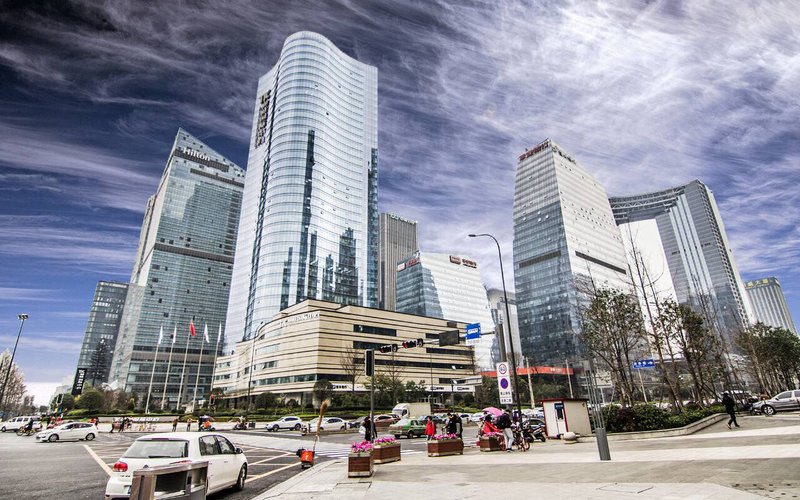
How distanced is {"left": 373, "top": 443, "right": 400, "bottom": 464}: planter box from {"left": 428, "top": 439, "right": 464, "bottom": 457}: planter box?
6.45 ft

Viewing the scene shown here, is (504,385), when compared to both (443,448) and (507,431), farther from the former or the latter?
(443,448)

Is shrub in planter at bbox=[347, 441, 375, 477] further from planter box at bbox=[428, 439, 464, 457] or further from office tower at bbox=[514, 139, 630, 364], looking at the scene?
office tower at bbox=[514, 139, 630, 364]

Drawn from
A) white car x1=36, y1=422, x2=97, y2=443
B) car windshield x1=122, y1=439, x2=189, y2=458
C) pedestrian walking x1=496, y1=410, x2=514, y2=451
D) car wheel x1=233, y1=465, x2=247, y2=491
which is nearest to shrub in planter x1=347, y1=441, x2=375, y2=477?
car wheel x1=233, y1=465, x2=247, y2=491

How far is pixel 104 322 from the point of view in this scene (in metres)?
189

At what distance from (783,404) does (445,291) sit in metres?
132

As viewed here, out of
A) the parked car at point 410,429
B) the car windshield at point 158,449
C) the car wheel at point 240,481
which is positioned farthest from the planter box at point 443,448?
the parked car at point 410,429

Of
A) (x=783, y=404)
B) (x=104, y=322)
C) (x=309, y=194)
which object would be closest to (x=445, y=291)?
(x=309, y=194)

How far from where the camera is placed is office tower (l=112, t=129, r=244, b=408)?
480 ft

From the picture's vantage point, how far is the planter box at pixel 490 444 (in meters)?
19.4

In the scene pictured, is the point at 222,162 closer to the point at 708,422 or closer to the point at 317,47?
the point at 317,47

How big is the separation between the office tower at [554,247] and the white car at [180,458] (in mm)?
125953

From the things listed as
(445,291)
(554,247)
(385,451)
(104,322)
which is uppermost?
(554,247)

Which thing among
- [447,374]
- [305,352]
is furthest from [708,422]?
[447,374]

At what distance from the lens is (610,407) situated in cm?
2341
